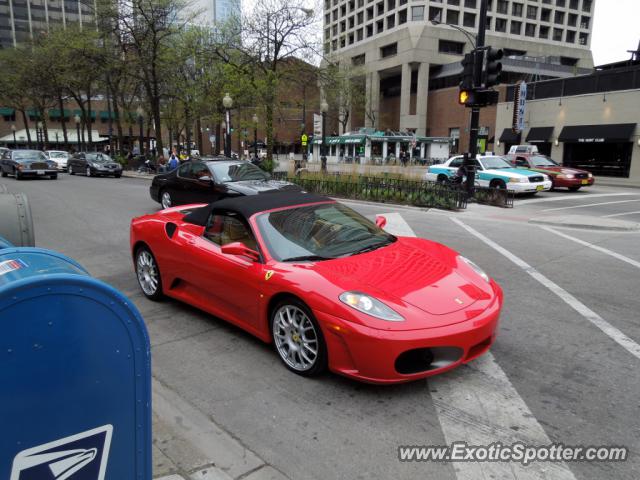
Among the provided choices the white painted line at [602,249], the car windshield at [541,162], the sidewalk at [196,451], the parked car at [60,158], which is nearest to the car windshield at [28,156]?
the parked car at [60,158]

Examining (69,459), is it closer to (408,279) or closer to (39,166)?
(408,279)

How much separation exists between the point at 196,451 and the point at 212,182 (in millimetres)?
9553

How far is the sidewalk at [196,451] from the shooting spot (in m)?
2.68

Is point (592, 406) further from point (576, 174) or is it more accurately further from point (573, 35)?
point (573, 35)

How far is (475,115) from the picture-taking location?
14.6 meters

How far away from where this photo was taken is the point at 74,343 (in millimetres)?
1793

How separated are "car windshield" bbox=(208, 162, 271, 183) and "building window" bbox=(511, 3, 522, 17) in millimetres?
74124

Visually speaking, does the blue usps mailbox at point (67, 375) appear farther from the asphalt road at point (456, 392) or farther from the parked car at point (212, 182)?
the parked car at point (212, 182)

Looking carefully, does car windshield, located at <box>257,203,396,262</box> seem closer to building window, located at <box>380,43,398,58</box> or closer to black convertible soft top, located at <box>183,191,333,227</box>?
black convertible soft top, located at <box>183,191,333,227</box>

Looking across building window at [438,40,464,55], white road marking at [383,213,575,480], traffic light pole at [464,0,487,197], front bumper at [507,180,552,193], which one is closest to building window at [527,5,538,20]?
building window at [438,40,464,55]

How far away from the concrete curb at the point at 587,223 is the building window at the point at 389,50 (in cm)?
6455

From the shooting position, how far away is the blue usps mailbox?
5.50ft

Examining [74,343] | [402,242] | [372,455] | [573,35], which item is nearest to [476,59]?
[402,242]

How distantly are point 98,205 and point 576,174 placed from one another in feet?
64.3
